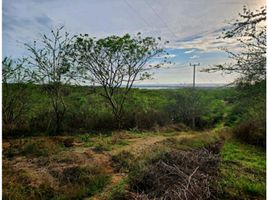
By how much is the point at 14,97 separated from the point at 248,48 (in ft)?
14.7

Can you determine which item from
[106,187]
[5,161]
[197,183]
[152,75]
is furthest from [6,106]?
[197,183]

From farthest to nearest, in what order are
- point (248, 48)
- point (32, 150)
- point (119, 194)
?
point (32, 150) → point (248, 48) → point (119, 194)

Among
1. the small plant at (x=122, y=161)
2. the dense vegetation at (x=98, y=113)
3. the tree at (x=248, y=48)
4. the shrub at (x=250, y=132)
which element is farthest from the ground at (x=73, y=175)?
the shrub at (x=250, y=132)

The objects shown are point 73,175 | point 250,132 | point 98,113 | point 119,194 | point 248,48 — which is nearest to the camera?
point 119,194

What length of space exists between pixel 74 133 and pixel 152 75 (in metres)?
2.17

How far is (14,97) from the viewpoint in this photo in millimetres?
5730

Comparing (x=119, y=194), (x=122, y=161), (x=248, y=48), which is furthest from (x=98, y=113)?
(x=119, y=194)

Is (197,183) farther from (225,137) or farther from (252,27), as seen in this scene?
(225,137)

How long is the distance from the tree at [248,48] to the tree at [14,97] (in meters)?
3.70

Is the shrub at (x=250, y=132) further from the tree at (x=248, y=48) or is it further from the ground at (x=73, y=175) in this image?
the ground at (x=73, y=175)

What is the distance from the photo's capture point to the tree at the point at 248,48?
281cm

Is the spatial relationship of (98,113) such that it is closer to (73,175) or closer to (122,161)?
(122,161)

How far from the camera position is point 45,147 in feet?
13.4

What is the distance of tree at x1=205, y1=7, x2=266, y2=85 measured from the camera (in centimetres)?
281
